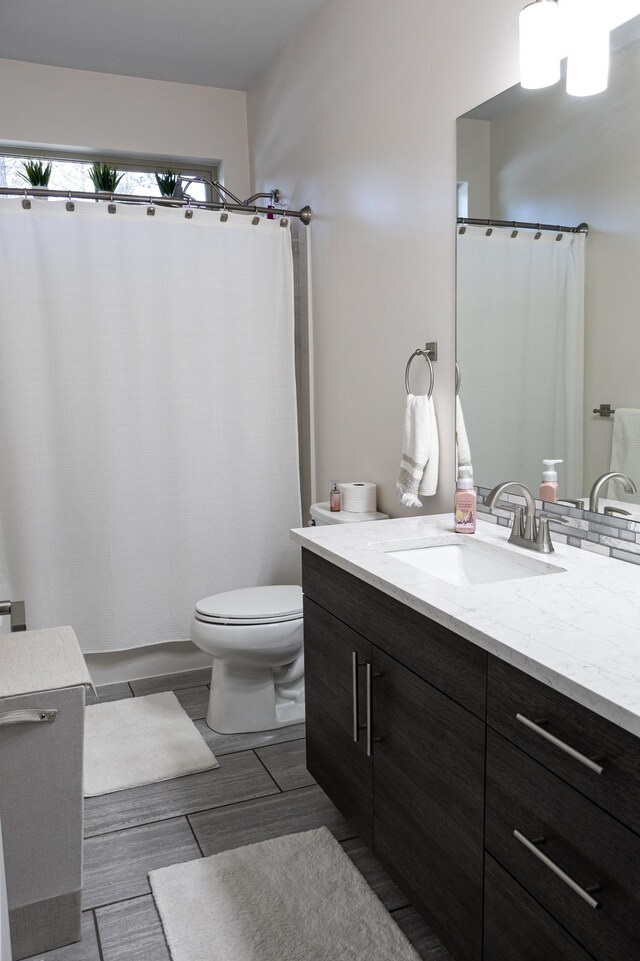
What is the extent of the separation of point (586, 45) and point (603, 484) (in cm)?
96

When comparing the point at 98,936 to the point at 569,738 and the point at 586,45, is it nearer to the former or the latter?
the point at 569,738

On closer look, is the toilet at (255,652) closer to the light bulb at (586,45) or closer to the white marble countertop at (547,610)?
the white marble countertop at (547,610)

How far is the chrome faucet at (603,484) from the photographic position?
1648 millimetres

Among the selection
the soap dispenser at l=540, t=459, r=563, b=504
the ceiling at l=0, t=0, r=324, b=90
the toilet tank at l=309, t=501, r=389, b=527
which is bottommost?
the toilet tank at l=309, t=501, r=389, b=527

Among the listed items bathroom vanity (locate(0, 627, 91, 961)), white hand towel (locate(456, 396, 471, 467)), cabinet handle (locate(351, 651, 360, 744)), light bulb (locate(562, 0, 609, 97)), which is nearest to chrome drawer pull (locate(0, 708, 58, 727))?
bathroom vanity (locate(0, 627, 91, 961))

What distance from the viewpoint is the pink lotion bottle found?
78.1 inches

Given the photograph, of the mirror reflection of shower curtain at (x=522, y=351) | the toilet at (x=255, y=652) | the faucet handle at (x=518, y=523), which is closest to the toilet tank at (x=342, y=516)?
the toilet at (x=255, y=652)

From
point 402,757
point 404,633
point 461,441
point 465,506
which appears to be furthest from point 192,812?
point 461,441

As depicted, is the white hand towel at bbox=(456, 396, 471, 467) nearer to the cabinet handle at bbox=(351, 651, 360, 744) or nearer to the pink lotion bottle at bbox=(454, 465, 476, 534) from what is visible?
the pink lotion bottle at bbox=(454, 465, 476, 534)

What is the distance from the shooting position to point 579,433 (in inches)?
70.1

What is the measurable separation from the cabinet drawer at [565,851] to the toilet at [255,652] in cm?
130

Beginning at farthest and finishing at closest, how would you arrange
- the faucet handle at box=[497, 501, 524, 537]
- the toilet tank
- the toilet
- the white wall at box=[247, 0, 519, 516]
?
the toilet tank, the toilet, the white wall at box=[247, 0, 519, 516], the faucet handle at box=[497, 501, 524, 537]

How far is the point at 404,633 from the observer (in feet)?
5.01

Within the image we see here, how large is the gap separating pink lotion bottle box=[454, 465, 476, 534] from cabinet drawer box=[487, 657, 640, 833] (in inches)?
30.7
